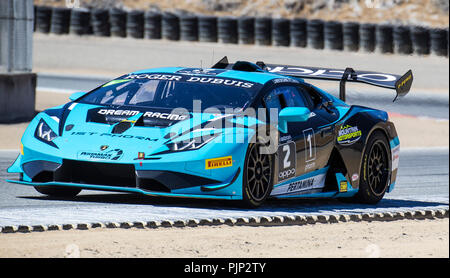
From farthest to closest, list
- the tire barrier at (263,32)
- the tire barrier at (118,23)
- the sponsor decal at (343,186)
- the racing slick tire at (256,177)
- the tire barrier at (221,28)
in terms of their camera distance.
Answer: the tire barrier at (118,23) → the tire barrier at (263,32) → the tire barrier at (221,28) → the sponsor decal at (343,186) → the racing slick tire at (256,177)

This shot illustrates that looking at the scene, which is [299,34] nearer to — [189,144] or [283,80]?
[283,80]

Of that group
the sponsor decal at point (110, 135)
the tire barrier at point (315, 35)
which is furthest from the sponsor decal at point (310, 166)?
the tire barrier at point (315, 35)

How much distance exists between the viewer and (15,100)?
15922mm

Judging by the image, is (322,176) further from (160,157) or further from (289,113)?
(160,157)

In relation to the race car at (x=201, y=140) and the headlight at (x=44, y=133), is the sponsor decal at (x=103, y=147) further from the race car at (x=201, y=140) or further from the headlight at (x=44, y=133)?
the headlight at (x=44, y=133)

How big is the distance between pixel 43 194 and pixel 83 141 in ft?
3.54

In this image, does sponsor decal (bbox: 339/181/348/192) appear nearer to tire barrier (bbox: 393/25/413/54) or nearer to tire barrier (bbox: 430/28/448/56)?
tire barrier (bbox: 430/28/448/56)

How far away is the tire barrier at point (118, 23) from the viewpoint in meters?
37.3

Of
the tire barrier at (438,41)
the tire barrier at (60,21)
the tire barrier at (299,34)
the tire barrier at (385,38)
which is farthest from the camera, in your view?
the tire barrier at (60,21)

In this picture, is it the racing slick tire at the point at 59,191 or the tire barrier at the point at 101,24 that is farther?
the tire barrier at the point at 101,24

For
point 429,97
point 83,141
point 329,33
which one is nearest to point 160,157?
point 83,141

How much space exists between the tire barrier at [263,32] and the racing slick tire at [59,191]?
28.2 metres
